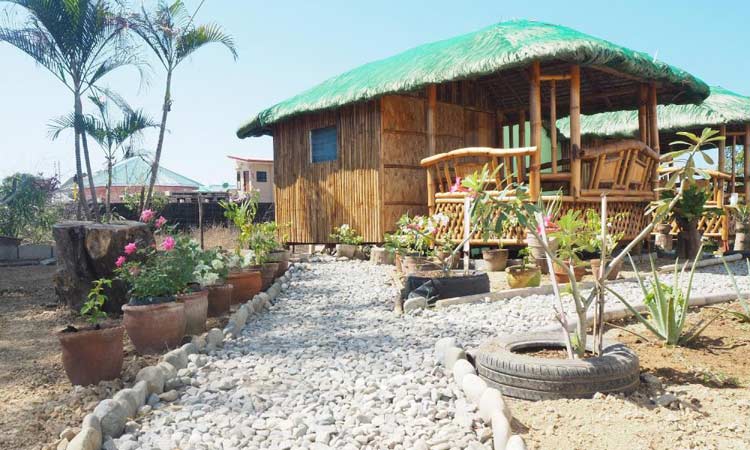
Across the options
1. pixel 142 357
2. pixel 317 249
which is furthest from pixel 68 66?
pixel 142 357

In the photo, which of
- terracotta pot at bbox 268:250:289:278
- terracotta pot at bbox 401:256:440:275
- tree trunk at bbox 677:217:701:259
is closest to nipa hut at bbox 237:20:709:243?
tree trunk at bbox 677:217:701:259

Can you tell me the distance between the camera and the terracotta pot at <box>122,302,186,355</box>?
12.5ft

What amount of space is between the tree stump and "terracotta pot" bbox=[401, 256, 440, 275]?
2990 mm

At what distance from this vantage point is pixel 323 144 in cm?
1095

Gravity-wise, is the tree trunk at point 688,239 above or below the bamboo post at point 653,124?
below

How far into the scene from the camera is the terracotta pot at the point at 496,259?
758 centimetres

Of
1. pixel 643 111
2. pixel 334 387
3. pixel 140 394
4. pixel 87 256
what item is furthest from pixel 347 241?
pixel 140 394

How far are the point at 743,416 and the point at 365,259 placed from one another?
8.07 m

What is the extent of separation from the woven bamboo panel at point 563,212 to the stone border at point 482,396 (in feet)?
15.3

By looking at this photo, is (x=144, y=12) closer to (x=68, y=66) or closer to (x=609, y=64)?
(x=68, y=66)

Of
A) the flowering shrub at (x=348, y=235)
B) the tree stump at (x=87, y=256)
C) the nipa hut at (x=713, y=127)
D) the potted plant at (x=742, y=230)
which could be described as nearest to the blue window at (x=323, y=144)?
the flowering shrub at (x=348, y=235)

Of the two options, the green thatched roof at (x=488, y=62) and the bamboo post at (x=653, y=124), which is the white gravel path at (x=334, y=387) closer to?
the green thatched roof at (x=488, y=62)

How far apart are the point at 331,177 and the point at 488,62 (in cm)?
407

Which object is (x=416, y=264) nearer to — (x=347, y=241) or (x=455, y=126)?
(x=347, y=241)
